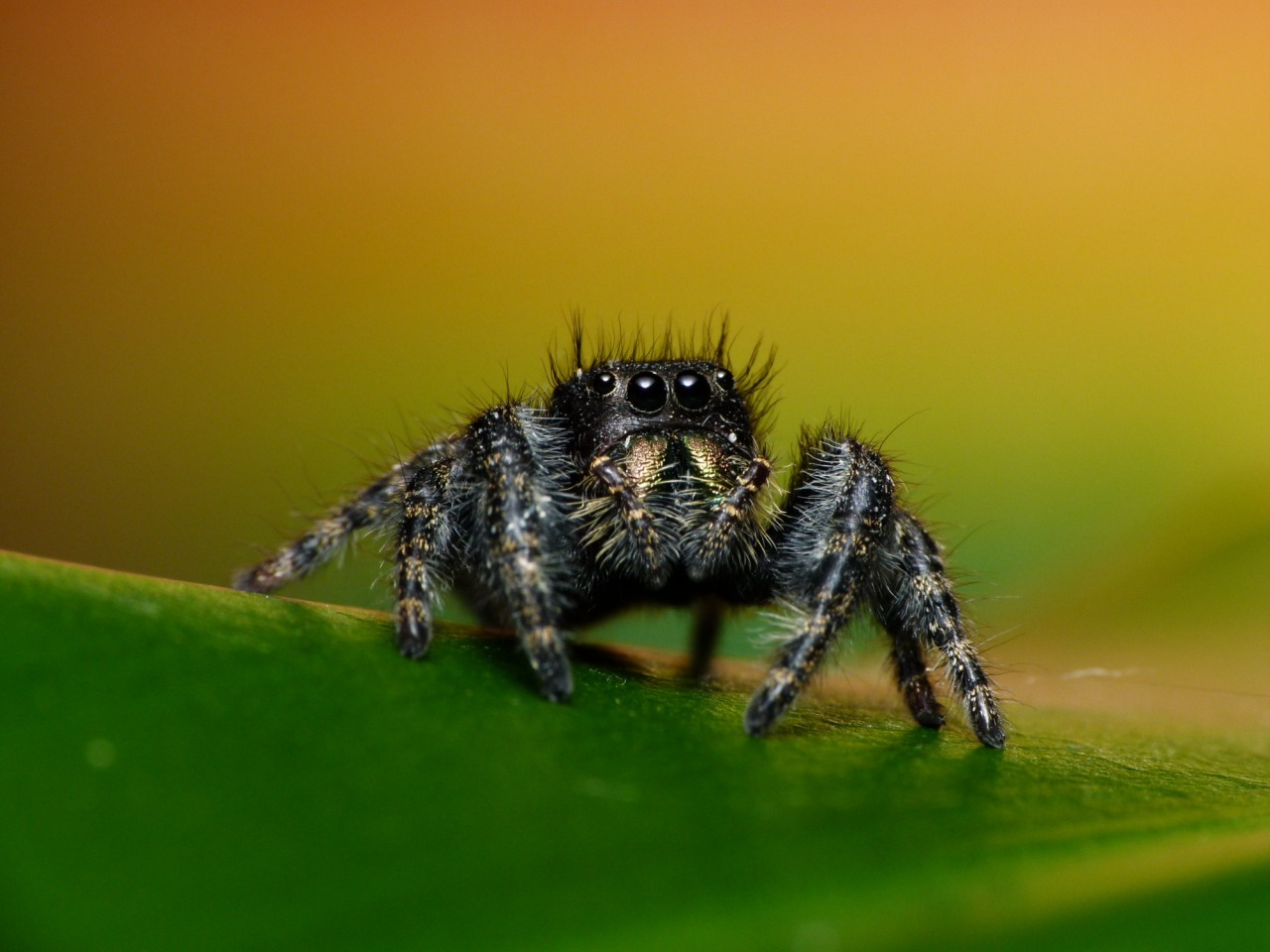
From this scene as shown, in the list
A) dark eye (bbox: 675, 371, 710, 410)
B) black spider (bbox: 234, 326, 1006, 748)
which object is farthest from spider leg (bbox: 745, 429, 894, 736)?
dark eye (bbox: 675, 371, 710, 410)

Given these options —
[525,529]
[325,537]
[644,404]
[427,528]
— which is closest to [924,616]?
[644,404]

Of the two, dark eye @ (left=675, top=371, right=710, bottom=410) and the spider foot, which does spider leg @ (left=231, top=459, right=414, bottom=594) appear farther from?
the spider foot

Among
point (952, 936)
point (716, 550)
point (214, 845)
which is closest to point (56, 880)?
point (214, 845)

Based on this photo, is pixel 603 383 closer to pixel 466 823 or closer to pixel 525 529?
pixel 525 529

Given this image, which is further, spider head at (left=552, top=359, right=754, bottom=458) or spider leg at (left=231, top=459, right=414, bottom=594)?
spider leg at (left=231, top=459, right=414, bottom=594)

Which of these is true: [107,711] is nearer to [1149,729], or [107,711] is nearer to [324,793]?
[324,793]
